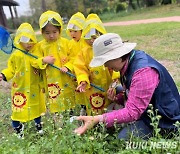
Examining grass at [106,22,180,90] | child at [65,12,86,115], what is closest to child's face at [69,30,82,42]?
child at [65,12,86,115]

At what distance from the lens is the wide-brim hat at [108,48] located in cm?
252

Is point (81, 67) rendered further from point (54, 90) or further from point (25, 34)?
point (25, 34)

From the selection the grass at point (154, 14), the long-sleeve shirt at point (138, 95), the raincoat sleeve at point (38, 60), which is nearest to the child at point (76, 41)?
the raincoat sleeve at point (38, 60)

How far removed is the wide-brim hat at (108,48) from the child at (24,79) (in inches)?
48.7

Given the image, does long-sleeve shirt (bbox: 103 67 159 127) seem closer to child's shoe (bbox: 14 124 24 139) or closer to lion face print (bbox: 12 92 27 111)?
child's shoe (bbox: 14 124 24 139)

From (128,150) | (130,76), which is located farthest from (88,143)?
(130,76)

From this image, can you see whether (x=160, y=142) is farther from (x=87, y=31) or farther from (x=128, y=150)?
(x=87, y=31)

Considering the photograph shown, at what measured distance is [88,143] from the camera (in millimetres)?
2201

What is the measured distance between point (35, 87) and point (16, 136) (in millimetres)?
1308

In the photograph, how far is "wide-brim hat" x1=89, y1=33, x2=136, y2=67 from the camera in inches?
99.3

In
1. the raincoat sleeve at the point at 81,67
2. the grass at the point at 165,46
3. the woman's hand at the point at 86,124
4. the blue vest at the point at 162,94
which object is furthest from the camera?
the grass at the point at 165,46

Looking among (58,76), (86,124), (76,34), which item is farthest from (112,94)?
(76,34)

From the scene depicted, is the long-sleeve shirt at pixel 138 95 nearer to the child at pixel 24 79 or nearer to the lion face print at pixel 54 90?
the lion face print at pixel 54 90

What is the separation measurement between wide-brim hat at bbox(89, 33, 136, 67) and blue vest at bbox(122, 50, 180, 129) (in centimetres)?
9
